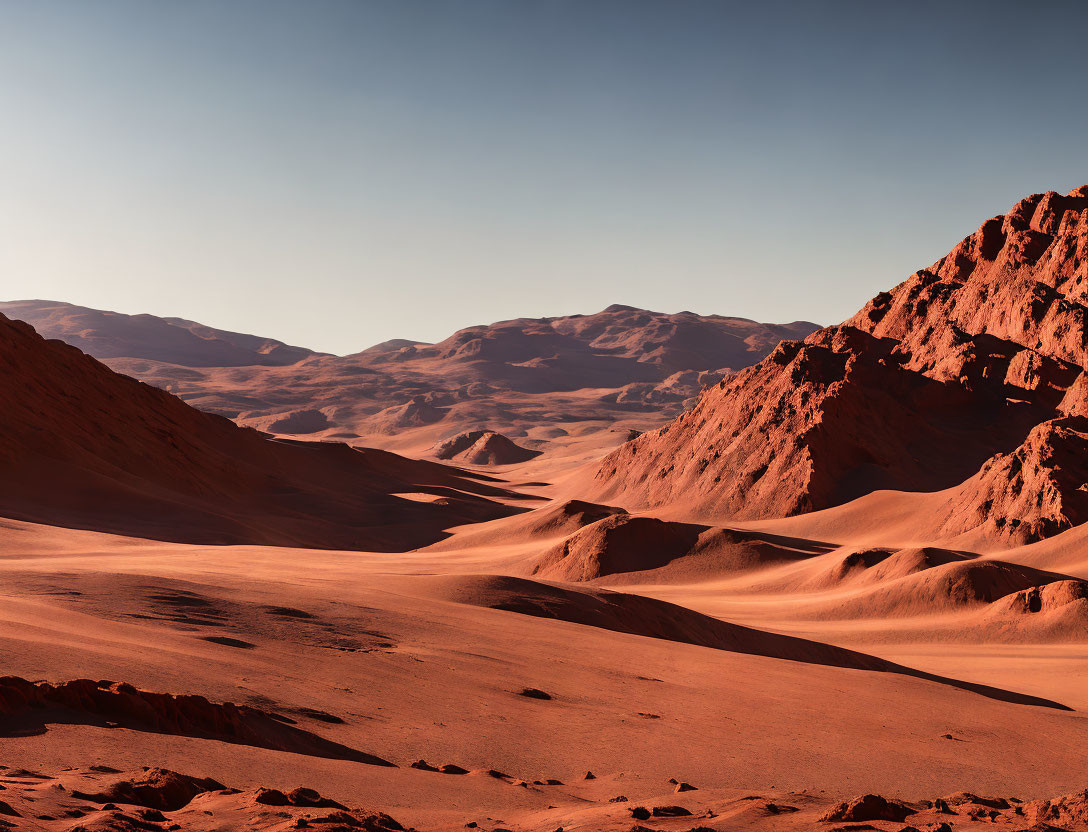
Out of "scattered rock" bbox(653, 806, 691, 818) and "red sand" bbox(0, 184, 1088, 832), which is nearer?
"scattered rock" bbox(653, 806, 691, 818)

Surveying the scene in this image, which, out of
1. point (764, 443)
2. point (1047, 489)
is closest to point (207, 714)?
point (1047, 489)

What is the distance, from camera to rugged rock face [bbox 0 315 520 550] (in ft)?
114

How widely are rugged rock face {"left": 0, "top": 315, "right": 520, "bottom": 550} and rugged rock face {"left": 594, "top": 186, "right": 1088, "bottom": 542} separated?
41.4 ft

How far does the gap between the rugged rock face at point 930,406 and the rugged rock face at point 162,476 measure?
1263 cm

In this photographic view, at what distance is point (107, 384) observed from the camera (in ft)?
161

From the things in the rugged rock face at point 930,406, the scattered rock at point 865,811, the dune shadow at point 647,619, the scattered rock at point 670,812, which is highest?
the rugged rock face at point 930,406

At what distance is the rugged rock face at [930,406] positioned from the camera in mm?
44488

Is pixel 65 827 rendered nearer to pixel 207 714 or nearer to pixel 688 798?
pixel 207 714

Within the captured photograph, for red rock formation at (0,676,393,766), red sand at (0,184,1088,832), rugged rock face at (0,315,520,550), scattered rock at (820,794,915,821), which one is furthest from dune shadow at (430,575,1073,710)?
rugged rock face at (0,315,520,550)

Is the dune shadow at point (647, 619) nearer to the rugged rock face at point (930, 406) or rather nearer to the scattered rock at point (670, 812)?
the scattered rock at point (670, 812)

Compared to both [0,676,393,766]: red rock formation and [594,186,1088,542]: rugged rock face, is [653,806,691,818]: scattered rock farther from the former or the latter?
[594,186,1088,542]: rugged rock face

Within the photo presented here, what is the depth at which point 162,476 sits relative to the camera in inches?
1752

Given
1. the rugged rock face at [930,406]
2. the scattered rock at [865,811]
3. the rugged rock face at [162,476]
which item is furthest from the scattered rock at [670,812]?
the rugged rock face at [930,406]

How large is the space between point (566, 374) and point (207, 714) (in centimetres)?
18708
